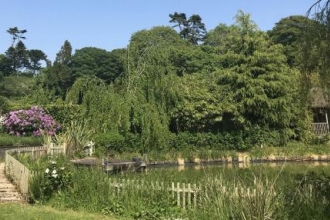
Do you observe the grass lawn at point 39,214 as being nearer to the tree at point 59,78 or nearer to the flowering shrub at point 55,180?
the flowering shrub at point 55,180

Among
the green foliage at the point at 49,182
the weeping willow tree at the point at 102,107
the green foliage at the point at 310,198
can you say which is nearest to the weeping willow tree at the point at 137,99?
the weeping willow tree at the point at 102,107

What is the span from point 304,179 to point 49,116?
78.0 feet

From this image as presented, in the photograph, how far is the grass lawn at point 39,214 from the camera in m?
9.09

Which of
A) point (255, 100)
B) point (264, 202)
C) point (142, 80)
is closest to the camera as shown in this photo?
point (264, 202)

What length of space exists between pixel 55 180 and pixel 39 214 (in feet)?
6.11

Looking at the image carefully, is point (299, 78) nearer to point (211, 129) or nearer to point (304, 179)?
point (304, 179)

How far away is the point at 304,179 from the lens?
8383 mm

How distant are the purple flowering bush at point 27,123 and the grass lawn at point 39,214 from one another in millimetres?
18683

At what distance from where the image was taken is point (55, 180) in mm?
11250

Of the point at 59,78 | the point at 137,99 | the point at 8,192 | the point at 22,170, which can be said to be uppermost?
the point at 59,78

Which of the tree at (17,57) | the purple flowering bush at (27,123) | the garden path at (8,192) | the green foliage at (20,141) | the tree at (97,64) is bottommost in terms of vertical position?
the garden path at (8,192)

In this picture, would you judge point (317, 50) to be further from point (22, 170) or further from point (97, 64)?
point (97, 64)

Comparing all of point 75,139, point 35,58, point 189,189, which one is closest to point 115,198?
point 189,189

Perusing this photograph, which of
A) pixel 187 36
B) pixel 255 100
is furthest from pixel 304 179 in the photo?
pixel 187 36
